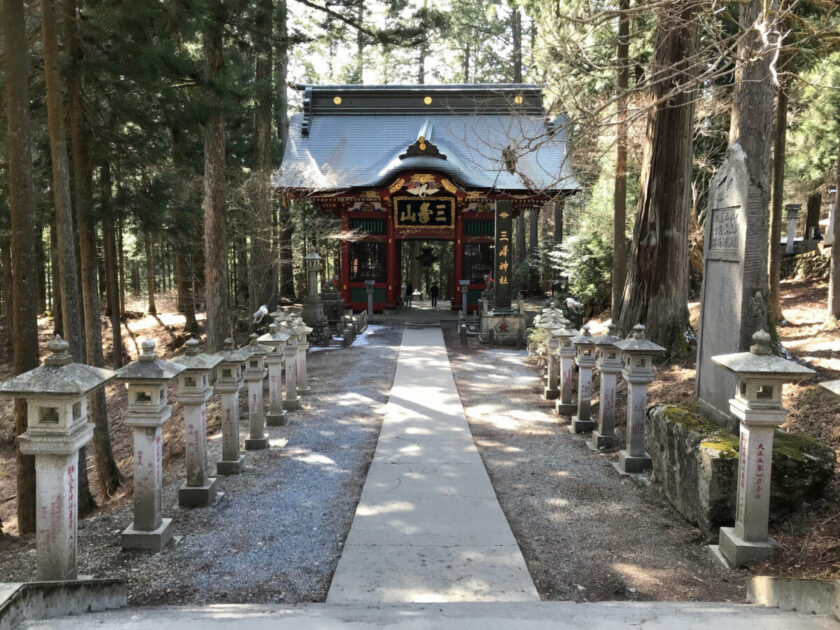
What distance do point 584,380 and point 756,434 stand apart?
3811 millimetres

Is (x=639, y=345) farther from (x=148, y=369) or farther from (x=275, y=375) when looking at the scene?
(x=275, y=375)

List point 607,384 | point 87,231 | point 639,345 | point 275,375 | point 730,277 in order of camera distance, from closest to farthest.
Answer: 1. point 730,277
2. point 639,345
3. point 607,384
4. point 275,375
5. point 87,231

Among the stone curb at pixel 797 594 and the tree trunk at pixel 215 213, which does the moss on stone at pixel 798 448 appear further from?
the tree trunk at pixel 215 213

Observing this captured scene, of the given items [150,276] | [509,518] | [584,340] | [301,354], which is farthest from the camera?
[150,276]

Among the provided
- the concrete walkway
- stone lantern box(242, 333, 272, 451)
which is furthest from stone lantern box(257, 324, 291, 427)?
the concrete walkway

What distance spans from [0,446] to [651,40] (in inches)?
667

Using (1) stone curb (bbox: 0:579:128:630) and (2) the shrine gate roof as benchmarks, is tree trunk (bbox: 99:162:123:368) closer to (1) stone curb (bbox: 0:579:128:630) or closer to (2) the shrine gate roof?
(2) the shrine gate roof

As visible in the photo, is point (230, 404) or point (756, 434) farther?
point (230, 404)

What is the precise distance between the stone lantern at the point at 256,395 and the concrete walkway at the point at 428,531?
144 centimetres

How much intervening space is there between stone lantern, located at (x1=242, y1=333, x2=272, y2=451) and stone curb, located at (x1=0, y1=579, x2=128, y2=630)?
12.0 feet

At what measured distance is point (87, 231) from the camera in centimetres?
888

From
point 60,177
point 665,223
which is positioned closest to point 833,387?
point 60,177

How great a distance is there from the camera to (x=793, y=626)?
2779mm

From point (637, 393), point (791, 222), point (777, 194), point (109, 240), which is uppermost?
point (791, 222)
